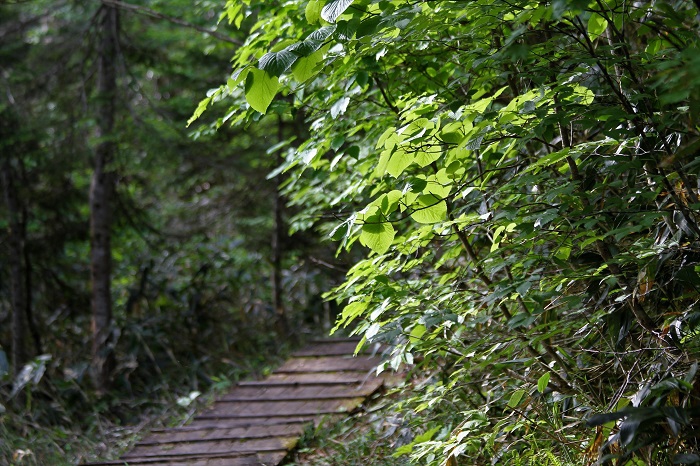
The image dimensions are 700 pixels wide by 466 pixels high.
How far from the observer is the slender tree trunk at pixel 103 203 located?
7934mm

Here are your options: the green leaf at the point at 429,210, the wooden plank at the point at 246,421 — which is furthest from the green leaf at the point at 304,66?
the wooden plank at the point at 246,421

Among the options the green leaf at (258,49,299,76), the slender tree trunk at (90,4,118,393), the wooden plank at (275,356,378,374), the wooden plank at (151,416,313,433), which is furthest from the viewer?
the slender tree trunk at (90,4,118,393)

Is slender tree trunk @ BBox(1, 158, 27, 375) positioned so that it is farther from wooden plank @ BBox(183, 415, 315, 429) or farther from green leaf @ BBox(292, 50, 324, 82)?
green leaf @ BBox(292, 50, 324, 82)

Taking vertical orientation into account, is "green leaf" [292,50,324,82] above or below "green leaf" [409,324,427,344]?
above

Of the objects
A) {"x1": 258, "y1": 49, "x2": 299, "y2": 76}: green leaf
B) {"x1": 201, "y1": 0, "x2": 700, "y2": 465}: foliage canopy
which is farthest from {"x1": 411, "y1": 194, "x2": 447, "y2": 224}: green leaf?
{"x1": 258, "y1": 49, "x2": 299, "y2": 76}: green leaf

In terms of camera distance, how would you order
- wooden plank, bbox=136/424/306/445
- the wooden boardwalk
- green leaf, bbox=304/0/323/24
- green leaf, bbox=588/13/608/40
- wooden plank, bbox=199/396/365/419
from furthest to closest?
1. wooden plank, bbox=199/396/365/419
2. wooden plank, bbox=136/424/306/445
3. the wooden boardwalk
4. green leaf, bbox=588/13/608/40
5. green leaf, bbox=304/0/323/24

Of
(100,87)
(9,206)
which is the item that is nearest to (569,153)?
(100,87)

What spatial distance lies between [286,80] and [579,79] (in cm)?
129

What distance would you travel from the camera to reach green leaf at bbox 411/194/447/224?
2527mm

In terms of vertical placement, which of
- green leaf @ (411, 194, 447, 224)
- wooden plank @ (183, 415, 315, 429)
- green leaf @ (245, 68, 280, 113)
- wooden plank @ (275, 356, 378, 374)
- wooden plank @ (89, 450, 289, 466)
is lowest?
wooden plank @ (275, 356, 378, 374)

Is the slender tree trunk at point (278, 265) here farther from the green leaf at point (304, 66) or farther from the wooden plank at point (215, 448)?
the green leaf at point (304, 66)

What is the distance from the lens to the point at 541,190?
3.36 m

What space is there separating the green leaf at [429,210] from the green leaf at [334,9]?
0.74 metres

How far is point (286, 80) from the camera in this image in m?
3.31
